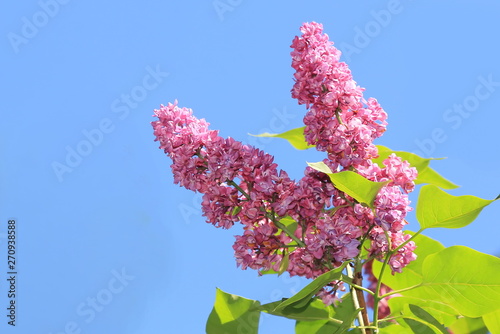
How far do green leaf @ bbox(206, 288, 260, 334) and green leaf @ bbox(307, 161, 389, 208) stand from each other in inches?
20.6

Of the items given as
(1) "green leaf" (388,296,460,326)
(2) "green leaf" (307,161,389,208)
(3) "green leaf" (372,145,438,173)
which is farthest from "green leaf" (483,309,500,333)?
(2) "green leaf" (307,161,389,208)

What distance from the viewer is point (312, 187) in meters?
1.85

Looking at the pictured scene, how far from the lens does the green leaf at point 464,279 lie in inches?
72.2

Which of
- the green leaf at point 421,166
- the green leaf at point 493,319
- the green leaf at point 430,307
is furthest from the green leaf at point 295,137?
the green leaf at point 493,319

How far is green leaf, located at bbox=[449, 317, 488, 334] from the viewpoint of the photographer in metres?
2.29

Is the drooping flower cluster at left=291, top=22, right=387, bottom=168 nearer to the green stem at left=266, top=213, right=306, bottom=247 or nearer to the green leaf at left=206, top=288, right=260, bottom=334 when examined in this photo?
the green stem at left=266, top=213, right=306, bottom=247

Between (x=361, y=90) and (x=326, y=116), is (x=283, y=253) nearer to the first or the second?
(x=326, y=116)

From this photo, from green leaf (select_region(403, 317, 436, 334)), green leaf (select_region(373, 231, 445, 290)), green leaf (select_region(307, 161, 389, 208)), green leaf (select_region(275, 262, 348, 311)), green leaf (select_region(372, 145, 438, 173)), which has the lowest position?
green leaf (select_region(403, 317, 436, 334))

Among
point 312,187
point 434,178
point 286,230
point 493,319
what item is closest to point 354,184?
point 312,187

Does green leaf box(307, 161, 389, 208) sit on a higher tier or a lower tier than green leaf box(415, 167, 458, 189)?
lower

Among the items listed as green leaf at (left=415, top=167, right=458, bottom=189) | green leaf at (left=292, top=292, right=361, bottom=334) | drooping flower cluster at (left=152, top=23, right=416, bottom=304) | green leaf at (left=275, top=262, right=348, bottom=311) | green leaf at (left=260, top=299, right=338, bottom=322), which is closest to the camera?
green leaf at (left=275, top=262, right=348, bottom=311)

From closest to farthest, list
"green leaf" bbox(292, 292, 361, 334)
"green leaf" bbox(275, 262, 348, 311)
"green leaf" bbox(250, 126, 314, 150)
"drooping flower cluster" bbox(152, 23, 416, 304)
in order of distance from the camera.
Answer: "green leaf" bbox(275, 262, 348, 311), "drooping flower cluster" bbox(152, 23, 416, 304), "green leaf" bbox(292, 292, 361, 334), "green leaf" bbox(250, 126, 314, 150)

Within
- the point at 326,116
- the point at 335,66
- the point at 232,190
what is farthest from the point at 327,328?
the point at 335,66

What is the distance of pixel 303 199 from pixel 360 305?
1.21 ft
